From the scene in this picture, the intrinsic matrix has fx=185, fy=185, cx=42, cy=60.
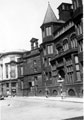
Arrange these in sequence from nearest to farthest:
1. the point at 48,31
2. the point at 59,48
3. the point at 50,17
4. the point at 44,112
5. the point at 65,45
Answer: the point at 44,112, the point at 65,45, the point at 59,48, the point at 48,31, the point at 50,17

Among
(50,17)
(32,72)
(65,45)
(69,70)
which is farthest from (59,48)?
(32,72)

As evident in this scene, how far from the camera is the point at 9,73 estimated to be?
72.4m

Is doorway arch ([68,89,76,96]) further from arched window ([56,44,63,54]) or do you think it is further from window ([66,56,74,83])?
arched window ([56,44,63,54])

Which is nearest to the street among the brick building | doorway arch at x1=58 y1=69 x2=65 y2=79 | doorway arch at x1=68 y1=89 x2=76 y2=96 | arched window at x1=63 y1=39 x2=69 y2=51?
the brick building

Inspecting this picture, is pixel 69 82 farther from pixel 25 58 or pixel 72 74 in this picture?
pixel 25 58

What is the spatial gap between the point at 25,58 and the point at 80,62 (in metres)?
29.1

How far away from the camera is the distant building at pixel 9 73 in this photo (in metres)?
70.1

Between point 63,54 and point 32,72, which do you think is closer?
point 63,54

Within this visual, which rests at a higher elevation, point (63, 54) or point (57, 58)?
point (63, 54)

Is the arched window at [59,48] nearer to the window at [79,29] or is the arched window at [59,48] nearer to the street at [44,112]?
the window at [79,29]

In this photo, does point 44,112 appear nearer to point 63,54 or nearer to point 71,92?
point 71,92

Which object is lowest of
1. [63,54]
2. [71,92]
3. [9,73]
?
[71,92]

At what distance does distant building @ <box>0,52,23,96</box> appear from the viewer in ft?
230

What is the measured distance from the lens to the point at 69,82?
115 ft
